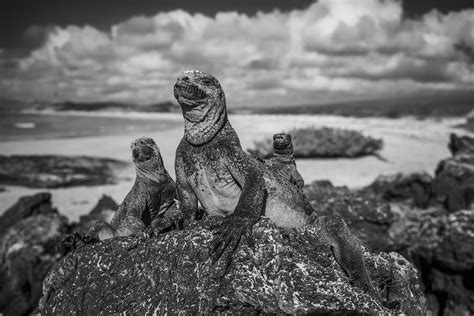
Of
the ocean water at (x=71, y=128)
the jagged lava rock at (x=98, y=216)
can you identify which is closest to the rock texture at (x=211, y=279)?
the jagged lava rock at (x=98, y=216)

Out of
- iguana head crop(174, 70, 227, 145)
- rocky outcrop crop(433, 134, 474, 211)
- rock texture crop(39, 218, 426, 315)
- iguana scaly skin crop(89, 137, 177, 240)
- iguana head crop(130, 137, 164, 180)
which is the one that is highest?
iguana head crop(174, 70, 227, 145)

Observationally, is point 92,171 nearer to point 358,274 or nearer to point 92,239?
point 92,239

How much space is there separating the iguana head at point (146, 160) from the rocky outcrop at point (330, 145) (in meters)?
15.9

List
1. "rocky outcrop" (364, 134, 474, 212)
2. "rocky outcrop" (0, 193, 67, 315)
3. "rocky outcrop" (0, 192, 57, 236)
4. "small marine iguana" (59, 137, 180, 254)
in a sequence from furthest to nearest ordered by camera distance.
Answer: "rocky outcrop" (364, 134, 474, 212) < "rocky outcrop" (0, 192, 57, 236) < "rocky outcrop" (0, 193, 67, 315) < "small marine iguana" (59, 137, 180, 254)

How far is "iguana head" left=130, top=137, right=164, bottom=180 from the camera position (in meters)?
4.79

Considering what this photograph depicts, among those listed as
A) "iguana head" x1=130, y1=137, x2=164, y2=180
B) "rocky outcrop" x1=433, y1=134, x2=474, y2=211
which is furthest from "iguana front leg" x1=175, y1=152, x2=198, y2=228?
"rocky outcrop" x1=433, y1=134, x2=474, y2=211

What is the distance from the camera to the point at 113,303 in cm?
356

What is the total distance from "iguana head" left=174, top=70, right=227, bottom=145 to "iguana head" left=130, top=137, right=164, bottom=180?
1.13 meters

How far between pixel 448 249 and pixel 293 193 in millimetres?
3613

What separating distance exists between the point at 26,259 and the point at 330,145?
1635 cm

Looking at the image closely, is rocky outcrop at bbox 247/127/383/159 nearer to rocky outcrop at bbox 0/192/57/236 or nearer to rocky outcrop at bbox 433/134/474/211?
rocky outcrop at bbox 433/134/474/211

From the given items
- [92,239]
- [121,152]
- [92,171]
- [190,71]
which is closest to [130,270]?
[92,239]

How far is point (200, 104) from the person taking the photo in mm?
3711

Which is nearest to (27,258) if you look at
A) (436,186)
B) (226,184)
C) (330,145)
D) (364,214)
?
(226,184)
